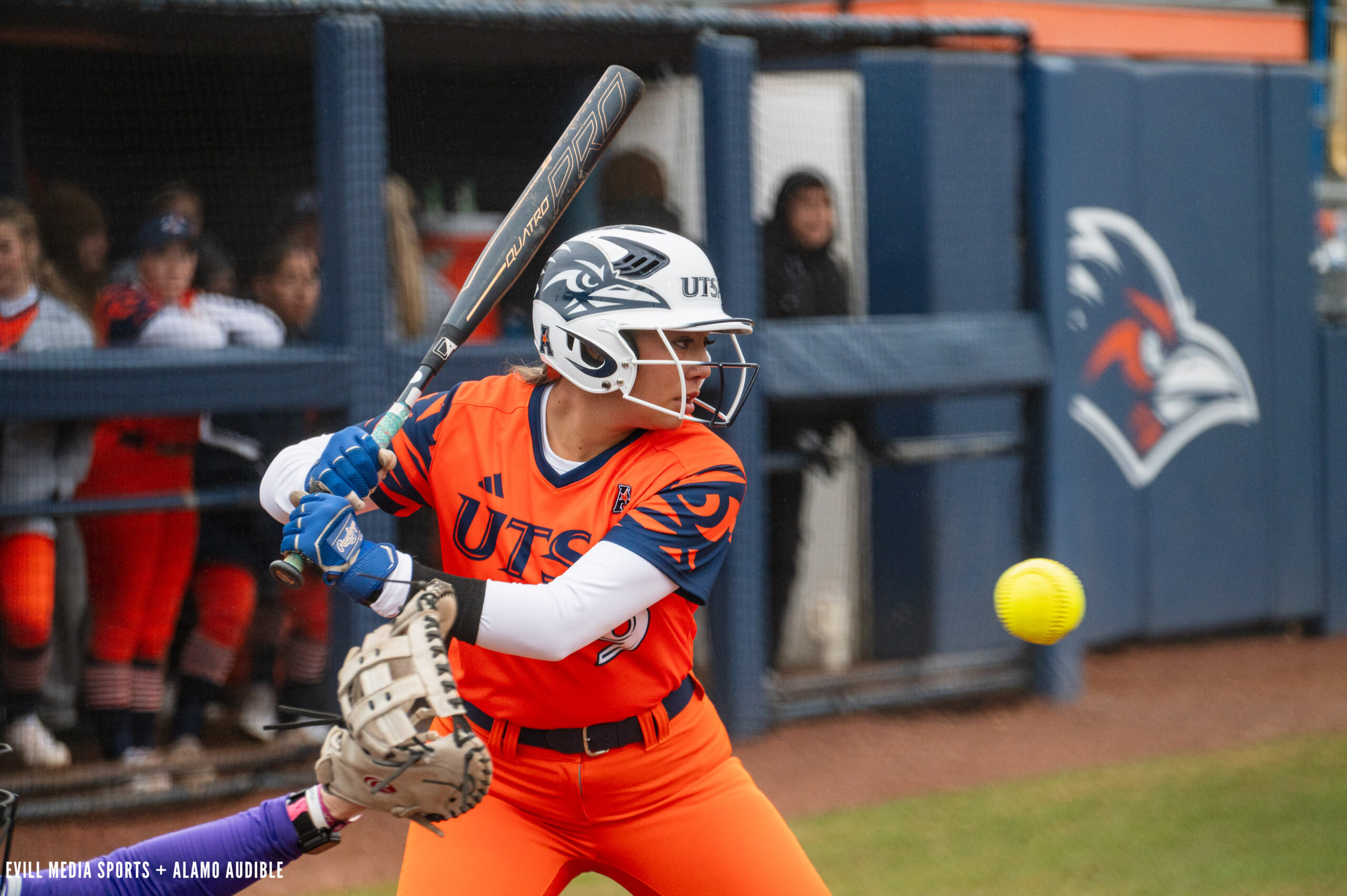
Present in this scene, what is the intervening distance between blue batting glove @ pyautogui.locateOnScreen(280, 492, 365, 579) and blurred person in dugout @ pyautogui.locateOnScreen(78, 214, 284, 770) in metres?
2.71

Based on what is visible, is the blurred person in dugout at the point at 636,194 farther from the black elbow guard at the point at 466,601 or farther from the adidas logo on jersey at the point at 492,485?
the black elbow guard at the point at 466,601

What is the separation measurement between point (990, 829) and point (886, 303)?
8.44 ft

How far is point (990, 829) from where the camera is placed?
468 centimetres

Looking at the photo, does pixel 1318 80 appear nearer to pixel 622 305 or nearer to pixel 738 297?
pixel 738 297

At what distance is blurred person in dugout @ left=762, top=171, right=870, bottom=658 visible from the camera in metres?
5.91

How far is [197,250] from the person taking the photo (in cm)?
520

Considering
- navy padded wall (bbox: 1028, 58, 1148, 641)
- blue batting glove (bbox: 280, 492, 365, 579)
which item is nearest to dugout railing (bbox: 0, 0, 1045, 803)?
navy padded wall (bbox: 1028, 58, 1148, 641)

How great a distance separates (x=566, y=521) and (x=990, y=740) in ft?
12.0

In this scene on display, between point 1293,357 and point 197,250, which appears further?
point 1293,357

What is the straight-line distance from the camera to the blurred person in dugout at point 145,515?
15.9 feet

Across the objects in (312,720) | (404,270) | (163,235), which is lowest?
(312,720)

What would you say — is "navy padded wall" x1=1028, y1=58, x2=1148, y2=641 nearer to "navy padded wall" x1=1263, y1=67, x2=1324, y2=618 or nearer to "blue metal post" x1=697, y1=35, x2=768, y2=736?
"navy padded wall" x1=1263, y1=67, x2=1324, y2=618

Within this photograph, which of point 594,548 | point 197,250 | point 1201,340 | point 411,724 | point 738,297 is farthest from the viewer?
point 1201,340

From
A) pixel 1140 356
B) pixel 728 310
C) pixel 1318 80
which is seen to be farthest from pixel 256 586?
pixel 1318 80
